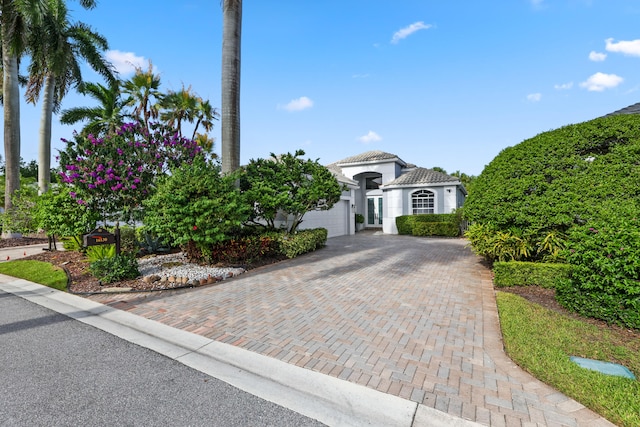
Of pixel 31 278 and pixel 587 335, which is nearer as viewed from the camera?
pixel 587 335

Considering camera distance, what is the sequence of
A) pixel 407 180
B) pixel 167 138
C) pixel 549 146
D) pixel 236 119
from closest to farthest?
pixel 549 146, pixel 236 119, pixel 167 138, pixel 407 180

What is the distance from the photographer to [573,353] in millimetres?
3285

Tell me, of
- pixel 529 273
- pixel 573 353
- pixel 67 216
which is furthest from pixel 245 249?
pixel 573 353

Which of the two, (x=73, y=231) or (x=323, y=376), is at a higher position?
(x=73, y=231)

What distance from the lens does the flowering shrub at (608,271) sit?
3.87 metres

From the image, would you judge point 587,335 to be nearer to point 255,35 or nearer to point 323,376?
point 323,376

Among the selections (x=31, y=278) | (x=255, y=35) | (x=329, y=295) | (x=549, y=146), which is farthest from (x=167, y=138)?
(x=549, y=146)

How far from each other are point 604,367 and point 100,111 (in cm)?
2324

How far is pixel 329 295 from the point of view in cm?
571

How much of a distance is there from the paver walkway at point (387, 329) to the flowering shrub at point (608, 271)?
1.35 meters

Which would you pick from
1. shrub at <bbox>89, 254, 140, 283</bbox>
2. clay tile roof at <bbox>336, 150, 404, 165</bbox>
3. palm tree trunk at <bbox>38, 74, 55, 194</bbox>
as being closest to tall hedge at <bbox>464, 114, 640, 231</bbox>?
shrub at <bbox>89, 254, 140, 283</bbox>

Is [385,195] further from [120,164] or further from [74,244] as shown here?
[74,244]

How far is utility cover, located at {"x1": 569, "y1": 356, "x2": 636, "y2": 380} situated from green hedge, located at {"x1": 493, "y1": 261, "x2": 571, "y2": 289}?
2.93 metres

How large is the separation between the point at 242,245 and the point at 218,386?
6.09 meters
